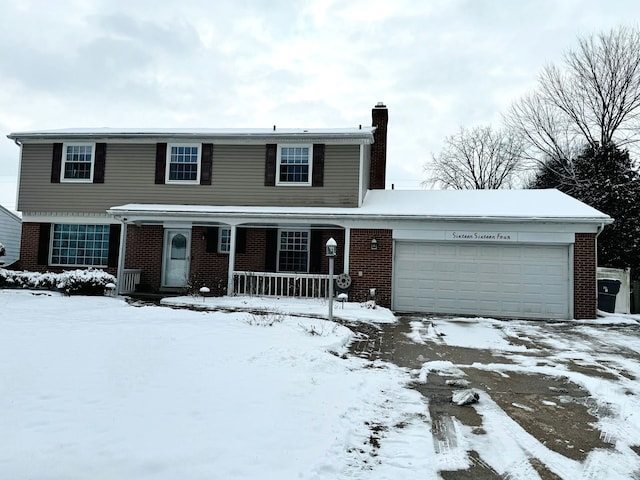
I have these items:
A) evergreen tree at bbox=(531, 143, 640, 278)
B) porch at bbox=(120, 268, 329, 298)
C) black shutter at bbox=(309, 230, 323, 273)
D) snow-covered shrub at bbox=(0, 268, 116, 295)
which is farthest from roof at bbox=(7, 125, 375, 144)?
evergreen tree at bbox=(531, 143, 640, 278)

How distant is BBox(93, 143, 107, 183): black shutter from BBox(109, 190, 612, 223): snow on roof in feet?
5.69

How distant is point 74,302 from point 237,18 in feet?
29.6

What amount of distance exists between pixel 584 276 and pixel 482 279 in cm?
263

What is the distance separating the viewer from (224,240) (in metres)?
14.2

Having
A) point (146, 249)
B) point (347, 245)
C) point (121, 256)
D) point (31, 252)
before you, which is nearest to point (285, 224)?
point (347, 245)

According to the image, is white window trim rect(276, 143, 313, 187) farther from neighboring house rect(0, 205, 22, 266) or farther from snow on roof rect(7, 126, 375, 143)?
neighboring house rect(0, 205, 22, 266)

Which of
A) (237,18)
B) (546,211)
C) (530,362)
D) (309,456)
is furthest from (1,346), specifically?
(546,211)

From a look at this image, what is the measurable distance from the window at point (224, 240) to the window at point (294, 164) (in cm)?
250

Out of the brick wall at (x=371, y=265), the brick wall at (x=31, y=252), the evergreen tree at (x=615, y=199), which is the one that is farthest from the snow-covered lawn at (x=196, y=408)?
the evergreen tree at (x=615, y=199)

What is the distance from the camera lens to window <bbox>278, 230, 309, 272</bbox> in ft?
45.5

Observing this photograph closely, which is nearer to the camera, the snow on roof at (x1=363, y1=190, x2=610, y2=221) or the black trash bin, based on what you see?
the snow on roof at (x1=363, y1=190, x2=610, y2=221)

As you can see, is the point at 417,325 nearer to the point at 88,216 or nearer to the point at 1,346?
the point at 1,346

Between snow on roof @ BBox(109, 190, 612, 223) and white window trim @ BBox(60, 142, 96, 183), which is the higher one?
white window trim @ BBox(60, 142, 96, 183)

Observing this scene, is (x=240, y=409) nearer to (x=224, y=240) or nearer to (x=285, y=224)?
(x=285, y=224)
